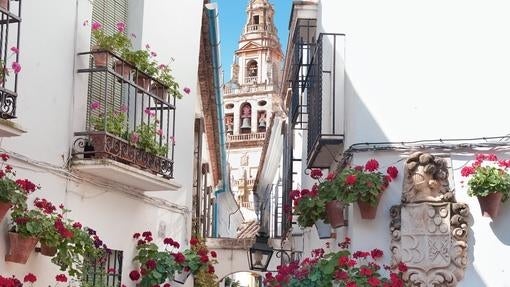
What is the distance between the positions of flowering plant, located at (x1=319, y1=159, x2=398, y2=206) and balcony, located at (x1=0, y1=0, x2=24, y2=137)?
140 inches

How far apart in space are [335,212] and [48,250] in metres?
3.24

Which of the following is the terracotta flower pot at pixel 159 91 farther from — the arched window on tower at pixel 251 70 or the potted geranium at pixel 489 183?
the arched window on tower at pixel 251 70

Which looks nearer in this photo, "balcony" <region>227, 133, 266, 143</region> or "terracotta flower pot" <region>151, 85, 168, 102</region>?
"terracotta flower pot" <region>151, 85, 168, 102</region>

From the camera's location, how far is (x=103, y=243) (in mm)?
9695

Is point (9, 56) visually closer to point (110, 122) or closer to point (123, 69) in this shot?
point (110, 122)

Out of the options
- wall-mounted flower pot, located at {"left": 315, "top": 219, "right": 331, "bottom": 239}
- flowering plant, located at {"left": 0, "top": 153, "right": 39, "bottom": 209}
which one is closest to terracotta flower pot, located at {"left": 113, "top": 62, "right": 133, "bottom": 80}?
flowering plant, located at {"left": 0, "top": 153, "right": 39, "bottom": 209}

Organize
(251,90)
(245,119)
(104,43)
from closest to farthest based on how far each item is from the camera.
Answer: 1. (104,43)
2. (251,90)
3. (245,119)

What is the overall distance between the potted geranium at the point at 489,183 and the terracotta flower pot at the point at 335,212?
134 centimetres

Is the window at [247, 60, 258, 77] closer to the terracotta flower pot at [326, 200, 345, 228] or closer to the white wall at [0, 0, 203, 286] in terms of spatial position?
the white wall at [0, 0, 203, 286]

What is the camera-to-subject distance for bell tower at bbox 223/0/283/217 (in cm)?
6994

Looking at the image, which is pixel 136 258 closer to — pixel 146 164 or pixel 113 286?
pixel 113 286

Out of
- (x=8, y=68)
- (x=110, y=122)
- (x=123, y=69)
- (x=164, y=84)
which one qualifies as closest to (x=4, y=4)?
(x=8, y=68)

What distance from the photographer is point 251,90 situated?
71500 mm

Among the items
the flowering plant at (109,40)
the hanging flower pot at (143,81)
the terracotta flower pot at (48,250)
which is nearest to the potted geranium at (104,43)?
the flowering plant at (109,40)
